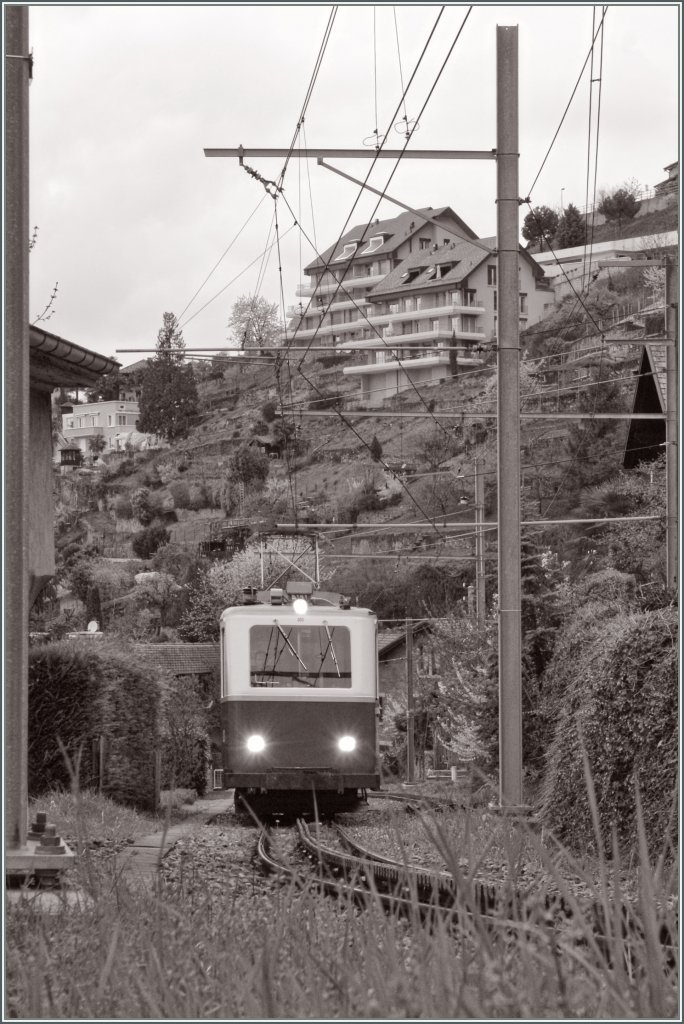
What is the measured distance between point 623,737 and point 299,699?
4772 mm

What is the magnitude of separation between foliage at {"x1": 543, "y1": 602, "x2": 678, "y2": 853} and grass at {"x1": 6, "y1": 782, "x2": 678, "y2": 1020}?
469 centimetres

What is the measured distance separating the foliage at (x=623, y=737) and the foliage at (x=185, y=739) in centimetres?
814

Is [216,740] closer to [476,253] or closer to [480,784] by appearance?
[480,784]

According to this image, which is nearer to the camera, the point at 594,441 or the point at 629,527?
the point at 629,527

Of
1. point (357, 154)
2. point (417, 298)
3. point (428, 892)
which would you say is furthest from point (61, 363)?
point (417, 298)

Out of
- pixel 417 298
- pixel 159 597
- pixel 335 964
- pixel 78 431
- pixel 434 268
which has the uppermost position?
pixel 434 268

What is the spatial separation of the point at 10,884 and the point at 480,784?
40.2 feet

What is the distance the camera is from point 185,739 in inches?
920

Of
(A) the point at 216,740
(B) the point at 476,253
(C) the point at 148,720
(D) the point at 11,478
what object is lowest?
(A) the point at 216,740

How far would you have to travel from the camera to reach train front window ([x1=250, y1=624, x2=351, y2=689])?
1459 cm

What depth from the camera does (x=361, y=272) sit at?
118 m

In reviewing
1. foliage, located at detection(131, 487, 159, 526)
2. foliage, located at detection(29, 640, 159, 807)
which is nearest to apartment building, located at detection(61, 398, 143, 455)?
foliage, located at detection(131, 487, 159, 526)

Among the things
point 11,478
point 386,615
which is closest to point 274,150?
point 11,478

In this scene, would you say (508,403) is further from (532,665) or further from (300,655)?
(532,665)
